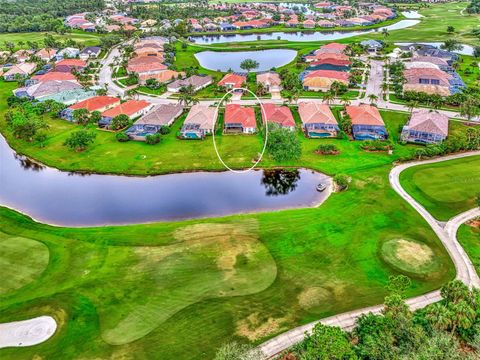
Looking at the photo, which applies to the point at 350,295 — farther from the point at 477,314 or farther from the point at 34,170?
the point at 34,170

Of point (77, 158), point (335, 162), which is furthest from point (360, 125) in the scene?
point (77, 158)

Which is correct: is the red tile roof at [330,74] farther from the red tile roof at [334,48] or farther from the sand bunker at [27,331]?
the sand bunker at [27,331]

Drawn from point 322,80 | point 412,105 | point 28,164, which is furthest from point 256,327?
point 322,80

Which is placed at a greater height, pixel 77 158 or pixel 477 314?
pixel 477 314

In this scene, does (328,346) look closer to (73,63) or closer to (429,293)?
(429,293)

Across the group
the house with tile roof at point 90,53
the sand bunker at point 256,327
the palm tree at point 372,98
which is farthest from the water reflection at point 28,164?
the house with tile roof at point 90,53

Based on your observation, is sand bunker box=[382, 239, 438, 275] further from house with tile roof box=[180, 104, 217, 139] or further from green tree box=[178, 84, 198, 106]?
green tree box=[178, 84, 198, 106]

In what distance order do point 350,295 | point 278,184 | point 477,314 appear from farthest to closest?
point 278,184
point 350,295
point 477,314
